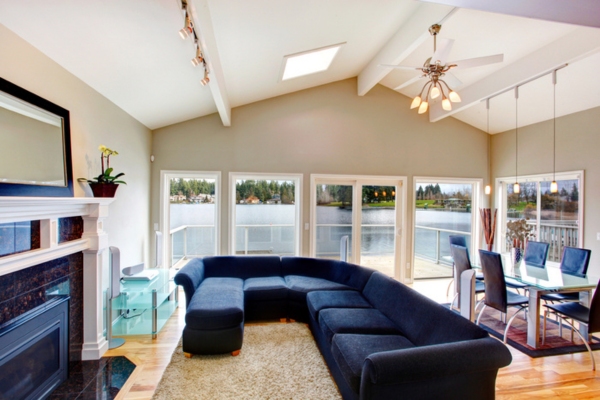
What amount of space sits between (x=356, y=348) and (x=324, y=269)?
2059 millimetres

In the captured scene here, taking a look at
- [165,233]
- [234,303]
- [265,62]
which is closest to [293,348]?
[234,303]

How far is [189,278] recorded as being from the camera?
10.9ft

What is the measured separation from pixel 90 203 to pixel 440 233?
5.75 m

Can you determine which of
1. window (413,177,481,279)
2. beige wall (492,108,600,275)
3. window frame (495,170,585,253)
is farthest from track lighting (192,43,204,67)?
window frame (495,170,585,253)

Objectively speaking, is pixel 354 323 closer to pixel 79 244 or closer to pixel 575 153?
pixel 79 244

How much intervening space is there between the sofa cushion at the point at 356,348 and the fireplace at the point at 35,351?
2.19 m

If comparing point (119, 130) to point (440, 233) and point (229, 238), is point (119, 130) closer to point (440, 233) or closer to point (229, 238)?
point (229, 238)

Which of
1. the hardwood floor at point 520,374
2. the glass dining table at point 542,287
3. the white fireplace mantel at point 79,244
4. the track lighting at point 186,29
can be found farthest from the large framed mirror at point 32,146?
the glass dining table at point 542,287

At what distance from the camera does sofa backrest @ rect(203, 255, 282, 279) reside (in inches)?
160

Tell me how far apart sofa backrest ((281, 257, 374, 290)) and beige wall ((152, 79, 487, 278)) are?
865 mm

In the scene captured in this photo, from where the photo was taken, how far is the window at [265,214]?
4.95 m

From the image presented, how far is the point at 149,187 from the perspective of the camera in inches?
181

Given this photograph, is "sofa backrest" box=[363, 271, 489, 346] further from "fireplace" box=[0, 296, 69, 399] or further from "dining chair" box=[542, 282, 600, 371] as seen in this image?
"fireplace" box=[0, 296, 69, 399]

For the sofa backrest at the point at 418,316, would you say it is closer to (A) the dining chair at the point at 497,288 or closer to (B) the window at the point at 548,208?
(A) the dining chair at the point at 497,288
